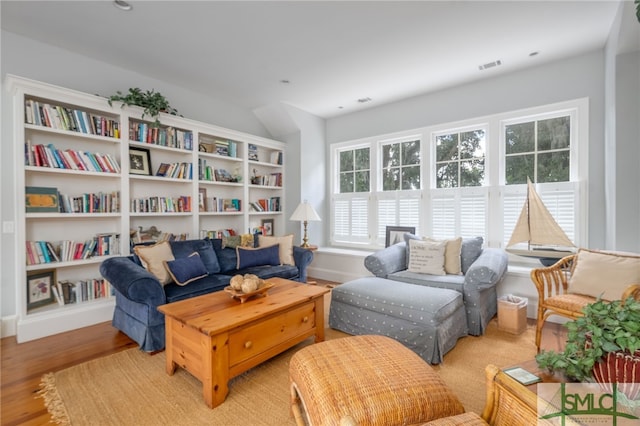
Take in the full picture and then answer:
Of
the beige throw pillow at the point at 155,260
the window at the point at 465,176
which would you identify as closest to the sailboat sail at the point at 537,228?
the window at the point at 465,176

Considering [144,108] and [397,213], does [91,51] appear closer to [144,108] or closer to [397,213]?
[144,108]

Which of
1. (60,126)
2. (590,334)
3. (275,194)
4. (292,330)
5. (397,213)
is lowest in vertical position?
(292,330)

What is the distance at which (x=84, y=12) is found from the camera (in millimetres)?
2393

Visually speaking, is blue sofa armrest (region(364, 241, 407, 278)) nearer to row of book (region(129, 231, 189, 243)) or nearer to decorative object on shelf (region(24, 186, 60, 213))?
row of book (region(129, 231, 189, 243))

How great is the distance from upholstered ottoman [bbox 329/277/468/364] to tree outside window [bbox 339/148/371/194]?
234cm

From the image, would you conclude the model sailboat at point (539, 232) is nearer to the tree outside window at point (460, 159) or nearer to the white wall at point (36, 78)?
the tree outside window at point (460, 159)

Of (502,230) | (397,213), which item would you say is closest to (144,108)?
(397,213)

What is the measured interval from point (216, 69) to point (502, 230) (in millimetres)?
3906

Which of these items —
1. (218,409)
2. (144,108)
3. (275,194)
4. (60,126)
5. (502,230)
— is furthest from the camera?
(275,194)

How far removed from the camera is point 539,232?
2.89m

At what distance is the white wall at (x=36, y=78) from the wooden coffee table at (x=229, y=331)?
1.87 meters

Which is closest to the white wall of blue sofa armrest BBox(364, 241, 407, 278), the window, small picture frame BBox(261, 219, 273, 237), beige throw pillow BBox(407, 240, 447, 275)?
small picture frame BBox(261, 219, 273, 237)

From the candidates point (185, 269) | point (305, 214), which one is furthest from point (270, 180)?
point (185, 269)

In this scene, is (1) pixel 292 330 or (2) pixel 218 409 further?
(1) pixel 292 330
